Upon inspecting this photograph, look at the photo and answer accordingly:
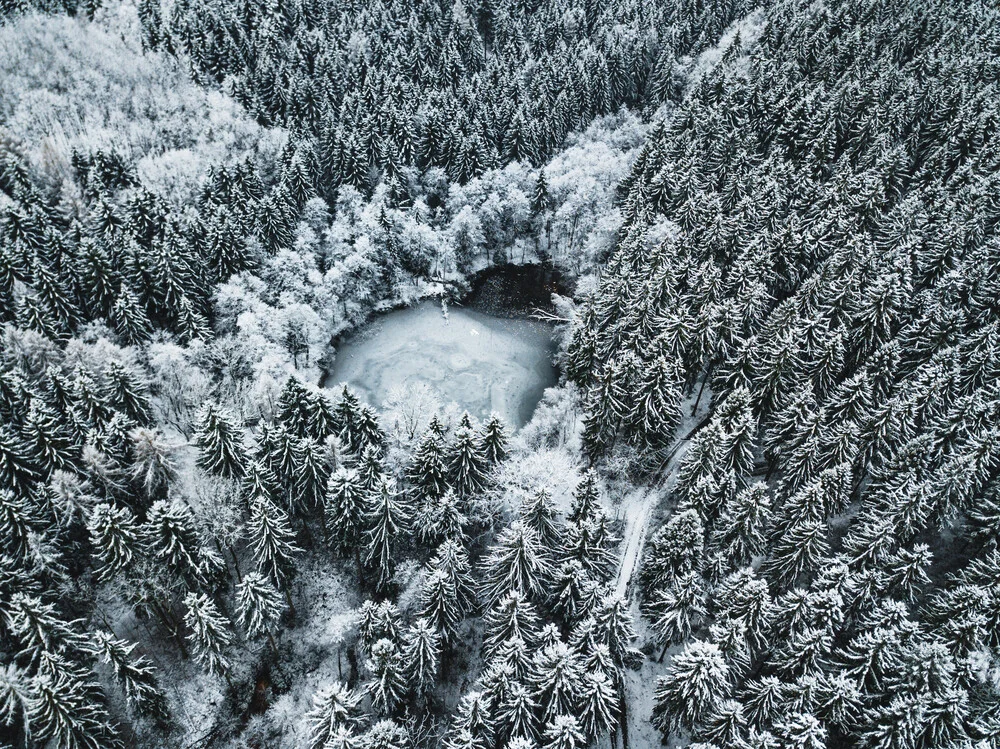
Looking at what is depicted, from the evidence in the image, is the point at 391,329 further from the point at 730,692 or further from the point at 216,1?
the point at 216,1

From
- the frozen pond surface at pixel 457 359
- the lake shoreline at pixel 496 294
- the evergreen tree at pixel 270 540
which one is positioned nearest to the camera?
the evergreen tree at pixel 270 540

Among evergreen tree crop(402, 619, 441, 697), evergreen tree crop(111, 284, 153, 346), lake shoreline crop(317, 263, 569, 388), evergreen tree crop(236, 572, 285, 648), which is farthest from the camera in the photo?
lake shoreline crop(317, 263, 569, 388)

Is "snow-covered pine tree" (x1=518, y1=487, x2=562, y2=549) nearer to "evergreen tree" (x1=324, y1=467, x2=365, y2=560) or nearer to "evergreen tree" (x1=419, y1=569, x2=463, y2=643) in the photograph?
"evergreen tree" (x1=419, y1=569, x2=463, y2=643)

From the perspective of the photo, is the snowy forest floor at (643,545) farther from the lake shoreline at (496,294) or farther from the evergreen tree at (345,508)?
the lake shoreline at (496,294)

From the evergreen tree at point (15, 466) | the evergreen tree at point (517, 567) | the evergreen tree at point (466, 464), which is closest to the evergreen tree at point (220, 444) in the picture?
the evergreen tree at point (15, 466)

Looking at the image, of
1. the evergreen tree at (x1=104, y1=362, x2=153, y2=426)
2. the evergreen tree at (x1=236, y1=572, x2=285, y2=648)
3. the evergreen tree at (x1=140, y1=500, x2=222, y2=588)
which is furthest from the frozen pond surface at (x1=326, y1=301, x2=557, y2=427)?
the evergreen tree at (x1=236, y1=572, x2=285, y2=648)

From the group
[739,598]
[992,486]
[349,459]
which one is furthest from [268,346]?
[992,486]
